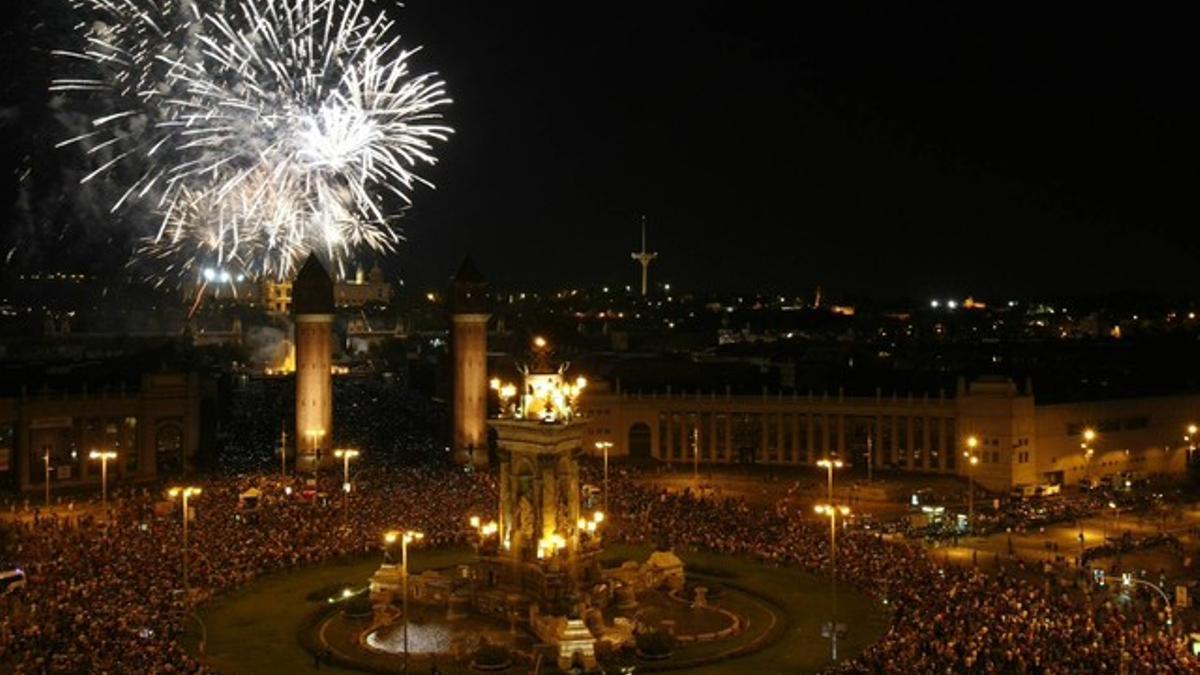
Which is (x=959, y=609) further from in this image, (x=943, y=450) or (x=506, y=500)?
Result: (x=943, y=450)

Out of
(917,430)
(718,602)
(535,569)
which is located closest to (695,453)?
(917,430)

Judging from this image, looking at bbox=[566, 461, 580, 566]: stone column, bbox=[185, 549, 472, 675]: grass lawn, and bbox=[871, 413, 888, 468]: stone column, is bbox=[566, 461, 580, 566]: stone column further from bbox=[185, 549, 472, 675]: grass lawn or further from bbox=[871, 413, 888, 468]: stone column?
bbox=[871, 413, 888, 468]: stone column

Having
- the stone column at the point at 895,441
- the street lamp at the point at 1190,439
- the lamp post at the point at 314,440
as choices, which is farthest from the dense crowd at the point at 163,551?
the street lamp at the point at 1190,439

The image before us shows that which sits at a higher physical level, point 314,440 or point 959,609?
point 314,440

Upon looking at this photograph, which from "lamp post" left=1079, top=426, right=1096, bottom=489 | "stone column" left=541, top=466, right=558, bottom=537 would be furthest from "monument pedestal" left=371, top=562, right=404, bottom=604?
"lamp post" left=1079, top=426, right=1096, bottom=489

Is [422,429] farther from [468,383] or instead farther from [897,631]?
[897,631]

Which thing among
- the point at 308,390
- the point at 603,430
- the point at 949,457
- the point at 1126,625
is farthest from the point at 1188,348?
the point at 1126,625
